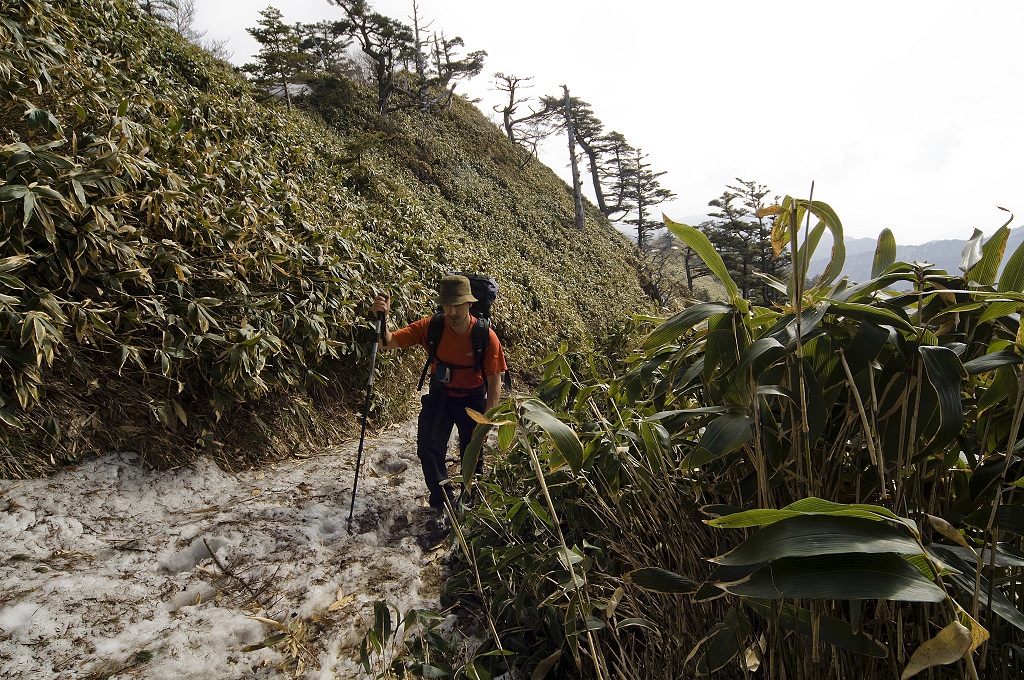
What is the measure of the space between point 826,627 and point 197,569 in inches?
134

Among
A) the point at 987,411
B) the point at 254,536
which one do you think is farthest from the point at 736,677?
the point at 254,536

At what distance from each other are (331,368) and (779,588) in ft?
16.9

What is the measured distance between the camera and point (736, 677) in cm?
129

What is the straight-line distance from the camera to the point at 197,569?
9.91 feet

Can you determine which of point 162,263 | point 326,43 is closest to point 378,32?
point 326,43

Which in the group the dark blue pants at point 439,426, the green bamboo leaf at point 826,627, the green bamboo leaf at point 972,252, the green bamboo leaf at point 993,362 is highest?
the green bamboo leaf at point 972,252

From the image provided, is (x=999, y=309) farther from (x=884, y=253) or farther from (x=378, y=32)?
(x=378, y=32)

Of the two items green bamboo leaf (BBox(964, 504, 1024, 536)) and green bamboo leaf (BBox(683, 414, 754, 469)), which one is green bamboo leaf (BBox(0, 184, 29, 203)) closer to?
green bamboo leaf (BBox(683, 414, 754, 469))

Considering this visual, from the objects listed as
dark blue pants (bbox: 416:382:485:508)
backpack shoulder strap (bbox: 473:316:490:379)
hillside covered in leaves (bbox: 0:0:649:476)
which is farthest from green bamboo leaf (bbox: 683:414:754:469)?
hillside covered in leaves (bbox: 0:0:649:476)

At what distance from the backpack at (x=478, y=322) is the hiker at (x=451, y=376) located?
0.01 m

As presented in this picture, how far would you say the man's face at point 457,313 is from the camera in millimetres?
3785

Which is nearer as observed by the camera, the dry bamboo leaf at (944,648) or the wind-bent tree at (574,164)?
the dry bamboo leaf at (944,648)

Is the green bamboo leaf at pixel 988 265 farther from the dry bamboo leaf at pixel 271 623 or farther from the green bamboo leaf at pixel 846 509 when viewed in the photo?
the dry bamboo leaf at pixel 271 623

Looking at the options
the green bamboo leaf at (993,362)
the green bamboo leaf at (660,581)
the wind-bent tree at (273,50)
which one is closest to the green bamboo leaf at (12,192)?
the green bamboo leaf at (660,581)
